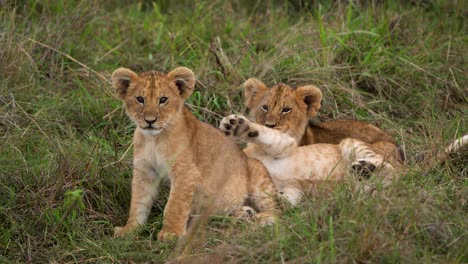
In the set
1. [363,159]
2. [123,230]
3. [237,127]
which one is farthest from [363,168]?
[123,230]

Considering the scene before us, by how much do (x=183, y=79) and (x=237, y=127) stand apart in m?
0.52

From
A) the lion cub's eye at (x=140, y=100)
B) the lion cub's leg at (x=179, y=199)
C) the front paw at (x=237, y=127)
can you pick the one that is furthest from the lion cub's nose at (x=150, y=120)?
the front paw at (x=237, y=127)

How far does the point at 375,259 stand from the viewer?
4828 millimetres

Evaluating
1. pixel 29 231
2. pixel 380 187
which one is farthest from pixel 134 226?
pixel 380 187

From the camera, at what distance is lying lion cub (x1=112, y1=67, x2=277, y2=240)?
5.90 meters

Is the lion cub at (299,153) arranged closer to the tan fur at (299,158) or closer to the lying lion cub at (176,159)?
the tan fur at (299,158)

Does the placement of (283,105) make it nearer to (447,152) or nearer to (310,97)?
(310,97)

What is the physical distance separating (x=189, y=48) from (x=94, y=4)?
109 cm

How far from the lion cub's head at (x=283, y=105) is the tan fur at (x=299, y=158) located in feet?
0.37

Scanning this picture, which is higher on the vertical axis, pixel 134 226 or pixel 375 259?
pixel 375 259

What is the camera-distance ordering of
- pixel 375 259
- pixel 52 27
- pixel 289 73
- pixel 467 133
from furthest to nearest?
pixel 52 27
pixel 289 73
pixel 467 133
pixel 375 259

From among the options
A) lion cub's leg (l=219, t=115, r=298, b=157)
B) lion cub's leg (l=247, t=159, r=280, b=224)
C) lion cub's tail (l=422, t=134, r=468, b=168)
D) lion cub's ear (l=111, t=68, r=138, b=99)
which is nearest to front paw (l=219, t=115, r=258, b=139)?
lion cub's leg (l=219, t=115, r=298, b=157)

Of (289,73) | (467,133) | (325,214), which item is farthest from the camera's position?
(289,73)

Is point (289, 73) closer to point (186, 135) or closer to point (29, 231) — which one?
point (186, 135)
